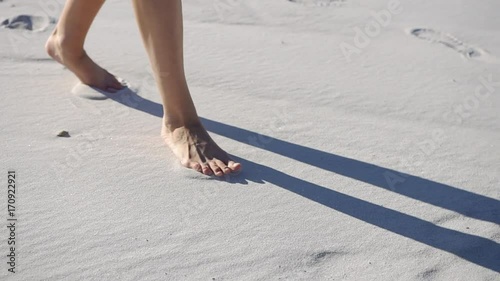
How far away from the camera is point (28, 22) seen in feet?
11.2

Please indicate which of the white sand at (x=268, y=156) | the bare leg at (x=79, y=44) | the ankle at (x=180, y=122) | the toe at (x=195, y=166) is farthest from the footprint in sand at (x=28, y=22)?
the toe at (x=195, y=166)

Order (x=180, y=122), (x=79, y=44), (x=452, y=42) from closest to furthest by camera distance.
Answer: (x=180, y=122)
(x=79, y=44)
(x=452, y=42)

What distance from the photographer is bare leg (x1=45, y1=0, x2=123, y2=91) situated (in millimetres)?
2686

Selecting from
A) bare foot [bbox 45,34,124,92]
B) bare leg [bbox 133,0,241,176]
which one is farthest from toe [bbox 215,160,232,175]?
bare foot [bbox 45,34,124,92]

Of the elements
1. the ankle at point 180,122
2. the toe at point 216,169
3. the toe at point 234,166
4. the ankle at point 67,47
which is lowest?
the toe at point 216,169

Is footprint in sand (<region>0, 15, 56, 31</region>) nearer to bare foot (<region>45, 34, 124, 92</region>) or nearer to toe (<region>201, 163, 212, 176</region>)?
bare foot (<region>45, 34, 124, 92</region>)

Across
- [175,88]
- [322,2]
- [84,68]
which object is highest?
[322,2]

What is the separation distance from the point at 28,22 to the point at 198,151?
5.18ft

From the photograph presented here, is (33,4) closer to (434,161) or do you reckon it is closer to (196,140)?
(196,140)

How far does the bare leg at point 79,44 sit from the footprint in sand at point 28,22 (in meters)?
0.63

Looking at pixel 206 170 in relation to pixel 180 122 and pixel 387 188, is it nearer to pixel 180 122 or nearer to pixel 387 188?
pixel 180 122

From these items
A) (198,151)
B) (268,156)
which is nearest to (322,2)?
(268,156)

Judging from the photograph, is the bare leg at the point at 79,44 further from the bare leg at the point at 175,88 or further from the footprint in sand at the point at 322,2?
the footprint in sand at the point at 322,2

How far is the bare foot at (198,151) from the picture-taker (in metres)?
2.23
